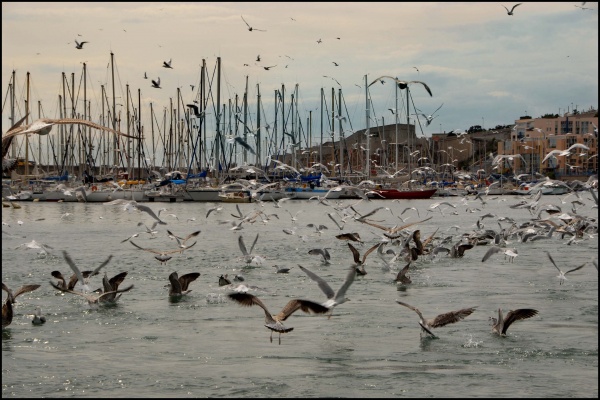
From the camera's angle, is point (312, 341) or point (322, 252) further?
point (322, 252)

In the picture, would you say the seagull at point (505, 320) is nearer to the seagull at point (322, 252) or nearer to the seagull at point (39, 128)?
the seagull at point (39, 128)

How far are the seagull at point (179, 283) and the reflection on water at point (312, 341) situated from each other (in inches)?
9.4

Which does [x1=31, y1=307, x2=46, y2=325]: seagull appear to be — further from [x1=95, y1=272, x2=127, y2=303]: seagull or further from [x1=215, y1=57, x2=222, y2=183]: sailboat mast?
[x1=215, y1=57, x2=222, y2=183]: sailboat mast

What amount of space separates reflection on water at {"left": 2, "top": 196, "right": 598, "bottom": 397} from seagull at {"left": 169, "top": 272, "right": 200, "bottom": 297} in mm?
239

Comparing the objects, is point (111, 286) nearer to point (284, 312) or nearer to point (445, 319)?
point (284, 312)

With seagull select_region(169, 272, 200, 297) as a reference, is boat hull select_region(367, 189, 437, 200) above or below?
above

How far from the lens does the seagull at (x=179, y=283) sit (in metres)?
20.5

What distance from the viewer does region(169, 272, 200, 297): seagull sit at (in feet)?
67.4

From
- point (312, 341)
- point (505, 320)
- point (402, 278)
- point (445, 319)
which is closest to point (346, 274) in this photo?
point (402, 278)

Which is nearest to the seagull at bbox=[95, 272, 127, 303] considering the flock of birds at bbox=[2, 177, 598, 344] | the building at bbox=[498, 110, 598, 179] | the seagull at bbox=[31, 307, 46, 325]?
the flock of birds at bbox=[2, 177, 598, 344]

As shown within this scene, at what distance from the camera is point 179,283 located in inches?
815

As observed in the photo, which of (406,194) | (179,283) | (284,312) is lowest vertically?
(179,283)

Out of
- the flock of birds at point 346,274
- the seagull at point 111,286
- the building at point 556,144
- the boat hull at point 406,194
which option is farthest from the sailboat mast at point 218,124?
the building at point 556,144

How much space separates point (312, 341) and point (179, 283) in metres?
5.30
